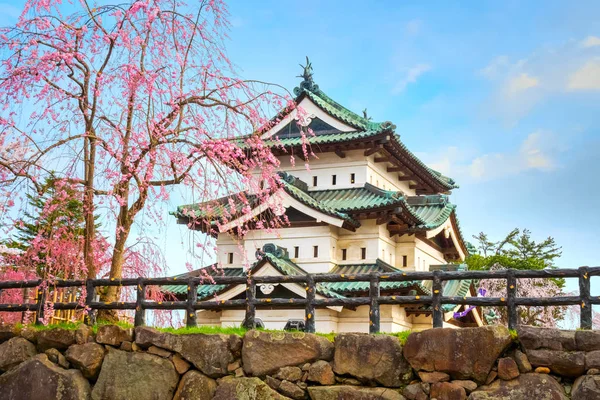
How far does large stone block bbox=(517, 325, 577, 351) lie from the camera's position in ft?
32.6

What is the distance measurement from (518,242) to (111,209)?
4253 cm

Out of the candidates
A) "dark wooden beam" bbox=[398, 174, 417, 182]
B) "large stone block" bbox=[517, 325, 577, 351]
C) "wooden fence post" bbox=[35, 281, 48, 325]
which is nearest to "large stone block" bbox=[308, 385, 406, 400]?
"large stone block" bbox=[517, 325, 577, 351]

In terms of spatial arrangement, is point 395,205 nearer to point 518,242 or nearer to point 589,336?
point 589,336

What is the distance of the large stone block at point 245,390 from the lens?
36.2ft

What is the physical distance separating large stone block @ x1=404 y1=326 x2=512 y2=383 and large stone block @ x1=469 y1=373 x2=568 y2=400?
0.87 feet

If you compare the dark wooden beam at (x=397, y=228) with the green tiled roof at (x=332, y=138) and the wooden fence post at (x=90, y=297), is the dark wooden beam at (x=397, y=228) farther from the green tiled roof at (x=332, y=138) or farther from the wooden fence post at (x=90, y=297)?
the wooden fence post at (x=90, y=297)

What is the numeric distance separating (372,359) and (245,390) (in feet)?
7.29

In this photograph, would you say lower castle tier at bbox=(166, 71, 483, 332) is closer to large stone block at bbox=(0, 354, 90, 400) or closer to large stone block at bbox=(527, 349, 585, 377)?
large stone block at bbox=(0, 354, 90, 400)

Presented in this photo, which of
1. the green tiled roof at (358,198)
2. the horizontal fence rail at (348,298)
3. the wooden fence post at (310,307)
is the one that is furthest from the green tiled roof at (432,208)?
the wooden fence post at (310,307)

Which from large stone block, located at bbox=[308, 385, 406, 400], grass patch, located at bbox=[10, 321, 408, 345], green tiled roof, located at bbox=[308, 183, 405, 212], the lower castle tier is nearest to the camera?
large stone block, located at bbox=[308, 385, 406, 400]

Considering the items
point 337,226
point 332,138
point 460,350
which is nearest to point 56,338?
point 460,350

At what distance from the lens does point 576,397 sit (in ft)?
32.0

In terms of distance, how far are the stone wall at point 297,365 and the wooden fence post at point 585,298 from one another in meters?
0.55

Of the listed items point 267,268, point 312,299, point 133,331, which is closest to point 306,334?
point 312,299
